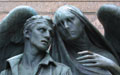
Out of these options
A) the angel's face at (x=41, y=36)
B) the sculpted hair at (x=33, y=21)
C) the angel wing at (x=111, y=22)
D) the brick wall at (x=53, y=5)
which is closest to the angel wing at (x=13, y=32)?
the sculpted hair at (x=33, y=21)

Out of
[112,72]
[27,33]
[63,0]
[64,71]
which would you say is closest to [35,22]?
[27,33]

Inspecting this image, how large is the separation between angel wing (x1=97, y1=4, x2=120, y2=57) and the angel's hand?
22.5 inches

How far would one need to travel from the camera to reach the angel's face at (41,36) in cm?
539

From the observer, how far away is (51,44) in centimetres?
580

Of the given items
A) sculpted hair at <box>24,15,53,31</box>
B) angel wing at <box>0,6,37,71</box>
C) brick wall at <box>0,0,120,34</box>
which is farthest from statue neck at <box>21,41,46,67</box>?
brick wall at <box>0,0,120,34</box>

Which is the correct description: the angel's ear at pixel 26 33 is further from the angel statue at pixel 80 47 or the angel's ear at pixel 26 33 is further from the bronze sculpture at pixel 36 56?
the angel statue at pixel 80 47

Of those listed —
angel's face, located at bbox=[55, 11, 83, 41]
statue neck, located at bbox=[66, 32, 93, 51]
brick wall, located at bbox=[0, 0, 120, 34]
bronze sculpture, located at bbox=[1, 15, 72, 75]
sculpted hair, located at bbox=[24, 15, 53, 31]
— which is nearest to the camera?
bronze sculpture, located at bbox=[1, 15, 72, 75]

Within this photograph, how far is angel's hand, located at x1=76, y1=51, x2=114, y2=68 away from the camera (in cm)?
548

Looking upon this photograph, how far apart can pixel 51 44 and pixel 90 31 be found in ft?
1.43

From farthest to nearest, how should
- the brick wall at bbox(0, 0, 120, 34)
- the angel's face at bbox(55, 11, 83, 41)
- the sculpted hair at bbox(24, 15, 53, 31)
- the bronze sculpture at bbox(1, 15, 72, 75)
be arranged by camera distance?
1. the brick wall at bbox(0, 0, 120, 34)
2. the angel's face at bbox(55, 11, 83, 41)
3. the sculpted hair at bbox(24, 15, 53, 31)
4. the bronze sculpture at bbox(1, 15, 72, 75)

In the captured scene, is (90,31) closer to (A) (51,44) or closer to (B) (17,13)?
(A) (51,44)

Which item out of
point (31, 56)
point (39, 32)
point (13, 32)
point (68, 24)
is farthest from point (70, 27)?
point (13, 32)

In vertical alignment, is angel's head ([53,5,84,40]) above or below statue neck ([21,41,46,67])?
above

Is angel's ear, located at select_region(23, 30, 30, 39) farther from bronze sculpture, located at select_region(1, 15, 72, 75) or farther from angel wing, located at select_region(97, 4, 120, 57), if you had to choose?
angel wing, located at select_region(97, 4, 120, 57)
